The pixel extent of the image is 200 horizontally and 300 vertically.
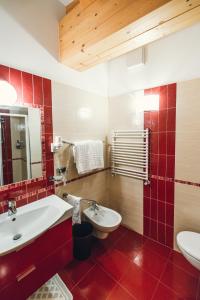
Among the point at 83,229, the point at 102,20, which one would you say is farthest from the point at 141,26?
the point at 83,229

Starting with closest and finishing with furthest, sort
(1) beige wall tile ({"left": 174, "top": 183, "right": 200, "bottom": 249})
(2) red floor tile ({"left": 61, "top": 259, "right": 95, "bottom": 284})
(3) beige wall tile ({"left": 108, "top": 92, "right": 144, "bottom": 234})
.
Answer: (2) red floor tile ({"left": 61, "top": 259, "right": 95, "bottom": 284}) < (1) beige wall tile ({"left": 174, "top": 183, "right": 200, "bottom": 249}) < (3) beige wall tile ({"left": 108, "top": 92, "right": 144, "bottom": 234})

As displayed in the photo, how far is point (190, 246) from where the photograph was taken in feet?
4.87

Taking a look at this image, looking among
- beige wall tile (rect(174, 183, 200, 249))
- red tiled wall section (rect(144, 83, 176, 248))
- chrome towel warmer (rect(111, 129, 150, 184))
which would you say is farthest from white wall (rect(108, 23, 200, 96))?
beige wall tile (rect(174, 183, 200, 249))

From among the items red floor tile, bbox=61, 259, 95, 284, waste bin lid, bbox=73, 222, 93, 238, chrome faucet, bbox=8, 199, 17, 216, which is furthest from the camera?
waste bin lid, bbox=73, 222, 93, 238

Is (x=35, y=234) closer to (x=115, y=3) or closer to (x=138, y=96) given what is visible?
(x=115, y=3)

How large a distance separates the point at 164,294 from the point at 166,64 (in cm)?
233

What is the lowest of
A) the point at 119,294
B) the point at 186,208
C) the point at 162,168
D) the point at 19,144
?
the point at 119,294

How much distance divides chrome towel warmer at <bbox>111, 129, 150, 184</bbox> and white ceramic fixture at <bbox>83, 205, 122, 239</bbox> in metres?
0.58

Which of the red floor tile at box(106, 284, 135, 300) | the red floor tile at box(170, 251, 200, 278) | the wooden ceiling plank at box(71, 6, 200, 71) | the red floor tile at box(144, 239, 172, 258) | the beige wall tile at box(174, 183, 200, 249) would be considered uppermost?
the wooden ceiling plank at box(71, 6, 200, 71)

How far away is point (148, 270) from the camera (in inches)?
66.7

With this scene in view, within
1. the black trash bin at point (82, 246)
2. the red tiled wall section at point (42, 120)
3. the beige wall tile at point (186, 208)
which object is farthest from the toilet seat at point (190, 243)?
the red tiled wall section at point (42, 120)

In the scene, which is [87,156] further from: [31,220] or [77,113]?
[31,220]

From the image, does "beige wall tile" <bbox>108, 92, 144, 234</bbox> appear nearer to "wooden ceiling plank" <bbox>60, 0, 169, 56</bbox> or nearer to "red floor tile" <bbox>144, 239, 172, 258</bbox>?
"red floor tile" <bbox>144, 239, 172, 258</bbox>

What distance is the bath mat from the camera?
1.42 m
